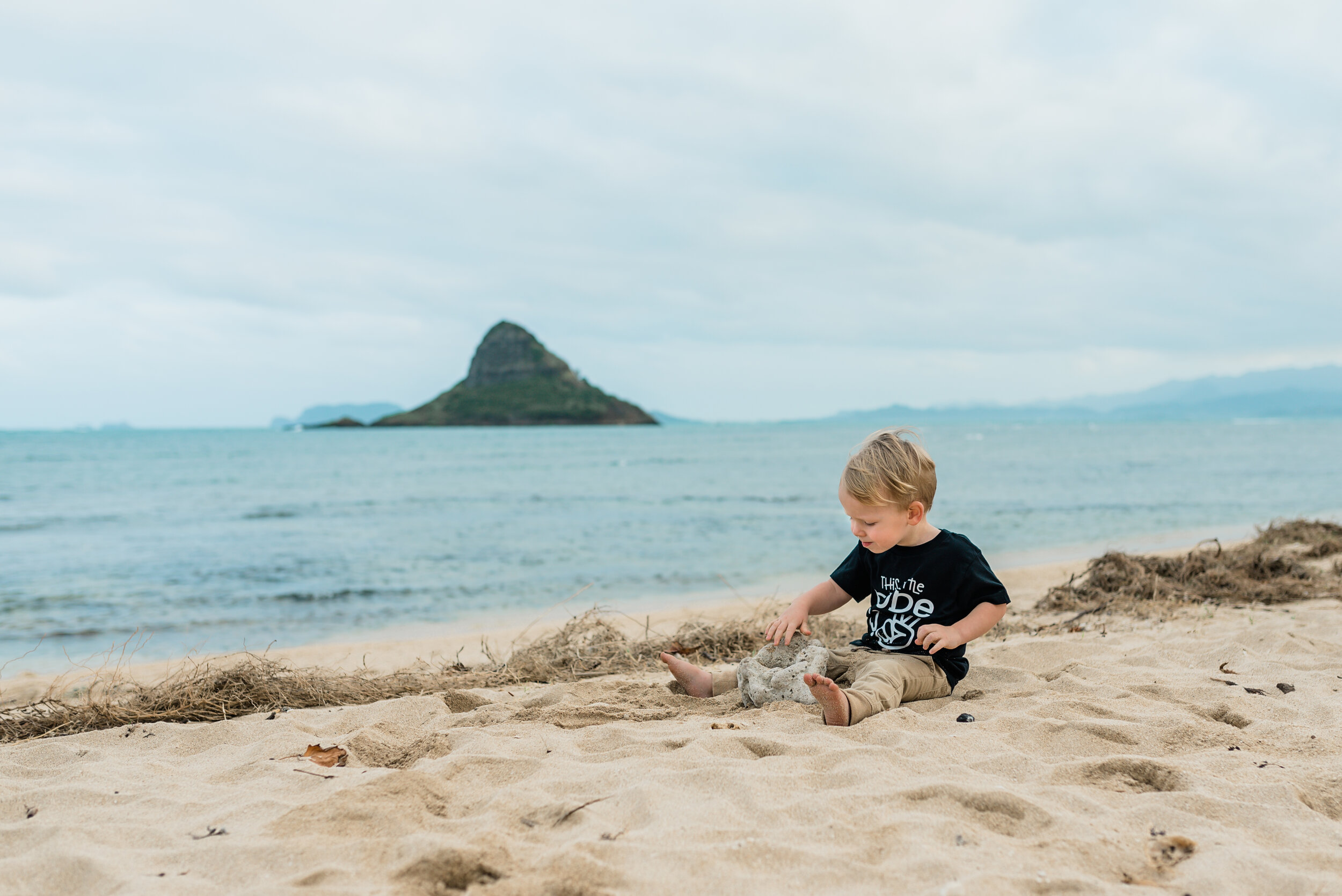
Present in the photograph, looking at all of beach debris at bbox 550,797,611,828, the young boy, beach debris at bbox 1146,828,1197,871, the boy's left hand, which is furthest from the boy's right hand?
beach debris at bbox 1146,828,1197,871

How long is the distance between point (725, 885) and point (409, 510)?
18.2 meters

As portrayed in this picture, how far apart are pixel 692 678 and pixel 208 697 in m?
2.31

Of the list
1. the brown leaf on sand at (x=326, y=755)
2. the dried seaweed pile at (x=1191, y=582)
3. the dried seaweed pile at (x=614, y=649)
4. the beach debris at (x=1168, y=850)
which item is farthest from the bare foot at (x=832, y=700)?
the dried seaweed pile at (x=1191, y=582)

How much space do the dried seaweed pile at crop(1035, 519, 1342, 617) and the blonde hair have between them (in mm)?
2972

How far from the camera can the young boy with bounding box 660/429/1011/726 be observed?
11.2 ft

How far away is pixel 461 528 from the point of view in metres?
15.4

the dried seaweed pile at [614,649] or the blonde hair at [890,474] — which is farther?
the dried seaweed pile at [614,649]

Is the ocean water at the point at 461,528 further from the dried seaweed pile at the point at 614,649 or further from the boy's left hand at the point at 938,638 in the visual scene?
the boy's left hand at the point at 938,638

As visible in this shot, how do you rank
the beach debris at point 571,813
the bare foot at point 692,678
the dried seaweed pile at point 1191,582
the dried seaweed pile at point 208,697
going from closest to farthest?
the beach debris at point 571,813 < the dried seaweed pile at point 208,697 < the bare foot at point 692,678 < the dried seaweed pile at point 1191,582

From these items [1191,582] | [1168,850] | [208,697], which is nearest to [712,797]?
[1168,850]

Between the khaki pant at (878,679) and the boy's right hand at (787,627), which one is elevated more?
the boy's right hand at (787,627)

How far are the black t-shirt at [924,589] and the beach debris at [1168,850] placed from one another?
143cm

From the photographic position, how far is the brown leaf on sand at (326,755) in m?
2.85

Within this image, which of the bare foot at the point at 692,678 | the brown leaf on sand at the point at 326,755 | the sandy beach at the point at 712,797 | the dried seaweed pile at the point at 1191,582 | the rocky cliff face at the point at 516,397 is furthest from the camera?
the rocky cliff face at the point at 516,397
